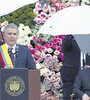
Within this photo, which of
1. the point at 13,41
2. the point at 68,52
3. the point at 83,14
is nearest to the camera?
the point at 13,41

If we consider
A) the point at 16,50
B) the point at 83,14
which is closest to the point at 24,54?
the point at 16,50

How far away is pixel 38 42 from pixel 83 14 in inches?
90.8

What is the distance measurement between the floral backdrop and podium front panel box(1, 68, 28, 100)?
13.3 feet

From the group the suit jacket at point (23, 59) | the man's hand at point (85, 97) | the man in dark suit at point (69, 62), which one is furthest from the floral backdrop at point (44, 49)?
the suit jacket at point (23, 59)

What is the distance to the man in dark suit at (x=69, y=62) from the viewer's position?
7.64m

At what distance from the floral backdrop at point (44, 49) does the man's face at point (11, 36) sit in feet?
9.57

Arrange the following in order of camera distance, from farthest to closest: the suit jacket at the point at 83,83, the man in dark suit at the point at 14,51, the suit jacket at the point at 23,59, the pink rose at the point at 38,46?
the pink rose at the point at 38,46 → the suit jacket at the point at 83,83 → the suit jacket at the point at 23,59 → the man in dark suit at the point at 14,51

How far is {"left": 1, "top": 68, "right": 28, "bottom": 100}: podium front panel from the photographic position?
4.52 metres

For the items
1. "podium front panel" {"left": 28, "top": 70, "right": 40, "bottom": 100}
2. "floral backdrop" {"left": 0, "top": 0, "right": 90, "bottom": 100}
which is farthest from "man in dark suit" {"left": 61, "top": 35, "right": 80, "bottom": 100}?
"podium front panel" {"left": 28, "top": 70, "right": 40, "bottom": 100}

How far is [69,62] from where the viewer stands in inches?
303

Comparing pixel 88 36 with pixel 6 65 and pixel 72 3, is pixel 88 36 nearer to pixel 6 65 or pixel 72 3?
pixel 72 3

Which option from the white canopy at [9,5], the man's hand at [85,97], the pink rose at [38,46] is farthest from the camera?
the pink rose at [38,46]

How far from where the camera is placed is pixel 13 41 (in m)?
5.71

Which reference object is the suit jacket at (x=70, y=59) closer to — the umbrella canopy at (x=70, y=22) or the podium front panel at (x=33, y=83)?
the umbrella canopy at (x=70, y=22)
